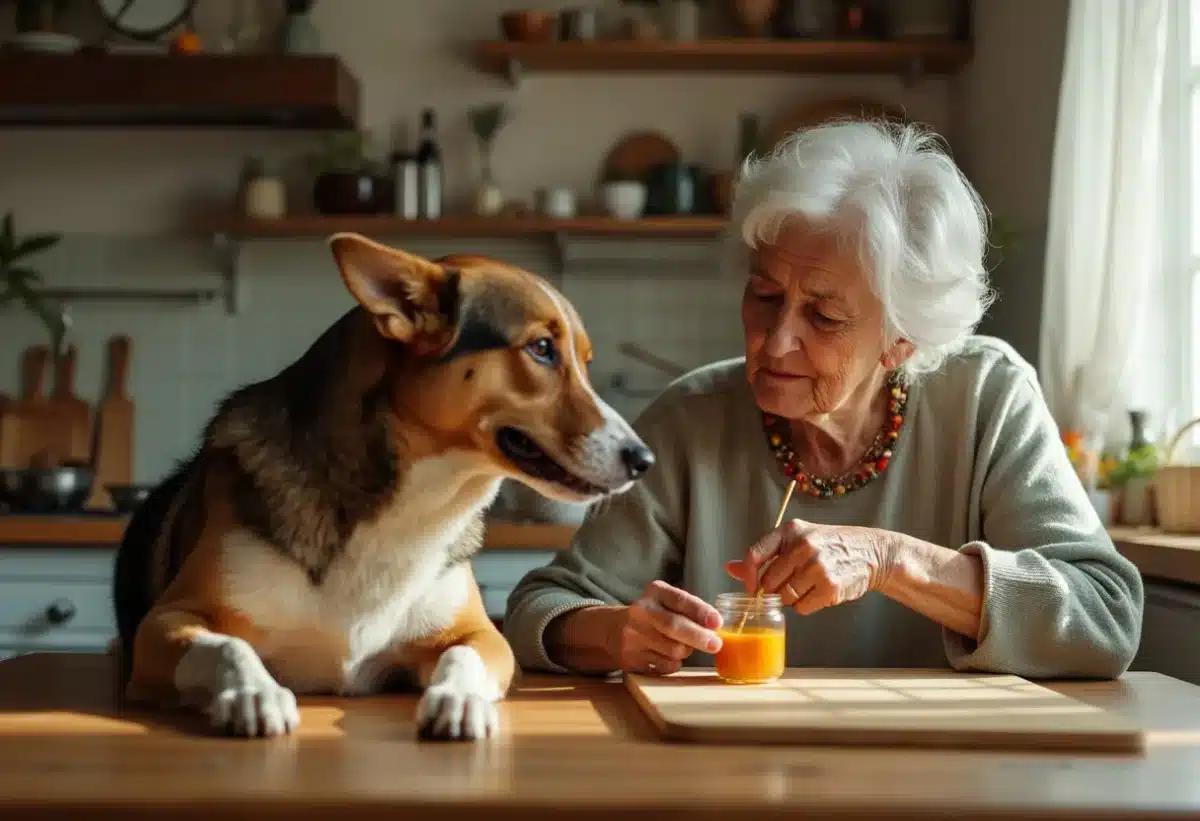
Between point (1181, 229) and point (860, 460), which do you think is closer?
point (860, 460)

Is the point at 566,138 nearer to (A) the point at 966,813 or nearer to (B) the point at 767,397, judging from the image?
(B) the point at 767,397

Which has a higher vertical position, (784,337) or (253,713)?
(784,337)

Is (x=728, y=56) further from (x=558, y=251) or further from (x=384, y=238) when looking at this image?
(x=384, y=238)

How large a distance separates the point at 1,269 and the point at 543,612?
2876mm

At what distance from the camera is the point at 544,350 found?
1434 mm

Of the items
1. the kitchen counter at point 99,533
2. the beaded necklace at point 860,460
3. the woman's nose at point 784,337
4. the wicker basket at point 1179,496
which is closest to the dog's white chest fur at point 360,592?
the woman's nose at point 784,337

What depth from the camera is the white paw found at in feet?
3.76

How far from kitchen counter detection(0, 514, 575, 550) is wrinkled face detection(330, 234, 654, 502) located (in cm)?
182

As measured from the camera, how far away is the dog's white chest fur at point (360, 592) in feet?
4.29

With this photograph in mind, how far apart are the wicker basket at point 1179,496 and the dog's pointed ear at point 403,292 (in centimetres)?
166

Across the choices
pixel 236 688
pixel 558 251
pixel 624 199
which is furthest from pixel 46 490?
pixel 236 688

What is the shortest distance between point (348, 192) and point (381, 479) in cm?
271

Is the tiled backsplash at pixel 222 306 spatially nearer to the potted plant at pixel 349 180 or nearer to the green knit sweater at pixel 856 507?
the potted plant at pixel 349 180

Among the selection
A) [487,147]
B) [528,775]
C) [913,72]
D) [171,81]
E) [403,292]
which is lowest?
[528,775]
